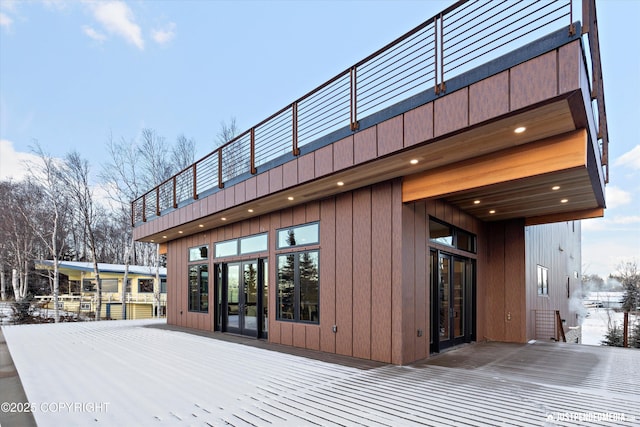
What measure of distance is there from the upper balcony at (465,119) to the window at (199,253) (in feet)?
12.3

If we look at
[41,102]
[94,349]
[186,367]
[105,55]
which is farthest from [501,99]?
[41,102]

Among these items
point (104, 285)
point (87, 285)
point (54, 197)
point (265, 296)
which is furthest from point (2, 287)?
point (265, 296)

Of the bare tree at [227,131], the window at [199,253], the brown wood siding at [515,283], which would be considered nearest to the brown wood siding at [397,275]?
the brown wood siding at [515,283]

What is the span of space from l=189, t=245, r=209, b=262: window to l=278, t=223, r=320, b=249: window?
3.52 meters

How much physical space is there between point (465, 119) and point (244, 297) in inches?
257

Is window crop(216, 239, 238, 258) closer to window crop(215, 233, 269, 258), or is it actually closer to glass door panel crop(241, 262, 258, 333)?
window crop(215, 233, 269, 258)

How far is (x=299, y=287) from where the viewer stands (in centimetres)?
745

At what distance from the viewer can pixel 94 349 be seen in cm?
712

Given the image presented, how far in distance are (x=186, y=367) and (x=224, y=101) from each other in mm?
78926

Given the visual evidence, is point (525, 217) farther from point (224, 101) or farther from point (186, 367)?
point (224, 101)

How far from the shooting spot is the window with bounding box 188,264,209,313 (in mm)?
10523

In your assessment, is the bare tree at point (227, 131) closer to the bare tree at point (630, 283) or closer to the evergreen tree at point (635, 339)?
the evergreen tree at point (635, 339)

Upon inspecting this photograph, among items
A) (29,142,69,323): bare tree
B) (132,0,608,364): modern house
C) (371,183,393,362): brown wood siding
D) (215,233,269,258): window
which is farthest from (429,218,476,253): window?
(29,142,69,323): bare tree

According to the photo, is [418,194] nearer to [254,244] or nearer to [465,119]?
[465,119]
